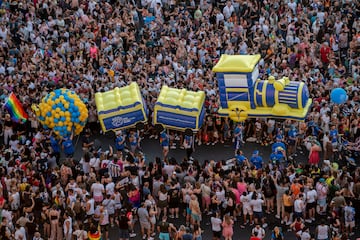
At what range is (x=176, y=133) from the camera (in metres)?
26.3

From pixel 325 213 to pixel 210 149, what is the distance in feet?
17.0

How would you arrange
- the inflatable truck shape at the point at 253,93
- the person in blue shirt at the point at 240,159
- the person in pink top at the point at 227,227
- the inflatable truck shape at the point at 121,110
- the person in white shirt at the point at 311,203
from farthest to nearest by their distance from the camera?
the inflatable truck shape at the point at 121,110
the inflatable truck shape at the point at 253,93
the person in blue shirt at the point at 240,159
the person in white shirt at the point at 311,203
the person in pink top at the point at 227,227

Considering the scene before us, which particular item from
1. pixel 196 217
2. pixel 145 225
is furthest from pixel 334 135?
pixel 145 225

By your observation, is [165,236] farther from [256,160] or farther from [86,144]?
[86,144]

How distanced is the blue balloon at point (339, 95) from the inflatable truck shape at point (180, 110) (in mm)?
3887

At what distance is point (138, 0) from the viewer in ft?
113

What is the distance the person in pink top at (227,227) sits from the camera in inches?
794

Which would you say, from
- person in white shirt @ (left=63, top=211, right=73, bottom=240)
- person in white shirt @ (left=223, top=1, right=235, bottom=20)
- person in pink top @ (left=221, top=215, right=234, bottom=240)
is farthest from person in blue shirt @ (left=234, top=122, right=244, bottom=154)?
person in white shirt @ (left=223, top=1, right=235, bottom=20)

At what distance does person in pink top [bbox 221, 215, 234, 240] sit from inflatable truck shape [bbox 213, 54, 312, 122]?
5.73m

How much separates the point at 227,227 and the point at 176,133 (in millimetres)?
6522

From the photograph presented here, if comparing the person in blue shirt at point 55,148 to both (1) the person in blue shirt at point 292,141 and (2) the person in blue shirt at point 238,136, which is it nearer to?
(2) the person in blue shirt at point 238,136

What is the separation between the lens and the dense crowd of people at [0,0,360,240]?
21.0m

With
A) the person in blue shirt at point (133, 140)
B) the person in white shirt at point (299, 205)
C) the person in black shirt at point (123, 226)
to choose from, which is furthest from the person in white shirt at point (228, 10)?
the person in black shirt at point (123, 226)

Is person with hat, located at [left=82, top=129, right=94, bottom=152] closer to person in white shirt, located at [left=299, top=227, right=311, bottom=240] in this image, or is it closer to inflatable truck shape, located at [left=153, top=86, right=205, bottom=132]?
inflatable truck shape, located at [left=153, top=86, right=205, bottom=132]
